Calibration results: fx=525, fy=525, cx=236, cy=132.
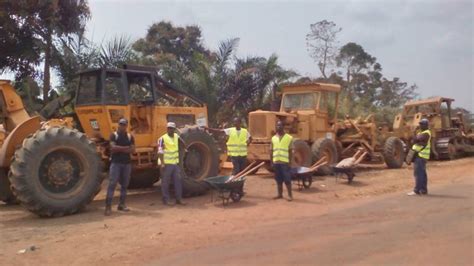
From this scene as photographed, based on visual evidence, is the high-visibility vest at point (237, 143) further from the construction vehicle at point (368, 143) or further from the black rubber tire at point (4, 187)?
the construction vehicle at point (368, 143)

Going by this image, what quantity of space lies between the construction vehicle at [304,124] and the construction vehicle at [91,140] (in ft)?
7.52

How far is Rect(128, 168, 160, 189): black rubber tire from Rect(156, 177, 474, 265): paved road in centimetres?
515

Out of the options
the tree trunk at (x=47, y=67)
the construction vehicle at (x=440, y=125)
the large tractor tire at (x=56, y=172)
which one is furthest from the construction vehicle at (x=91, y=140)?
the construction vehicle at (x=440, y=125)

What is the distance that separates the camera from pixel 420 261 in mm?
6023

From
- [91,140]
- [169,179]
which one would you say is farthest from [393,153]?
[91,140]

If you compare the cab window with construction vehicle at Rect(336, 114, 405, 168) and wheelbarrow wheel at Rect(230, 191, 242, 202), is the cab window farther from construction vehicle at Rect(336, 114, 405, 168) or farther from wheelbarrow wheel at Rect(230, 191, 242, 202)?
construction vehicle at Rect(336, 114, 405, 168)

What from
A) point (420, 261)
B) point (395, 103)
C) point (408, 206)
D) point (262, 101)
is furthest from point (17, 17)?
point (395, 103)

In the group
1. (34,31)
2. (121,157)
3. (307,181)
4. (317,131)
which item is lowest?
(307,181)

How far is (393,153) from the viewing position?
18438 mm

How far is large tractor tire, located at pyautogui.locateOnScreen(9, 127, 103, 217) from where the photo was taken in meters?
8.84

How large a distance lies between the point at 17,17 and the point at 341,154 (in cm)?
1136

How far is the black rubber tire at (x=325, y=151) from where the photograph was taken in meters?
15.4

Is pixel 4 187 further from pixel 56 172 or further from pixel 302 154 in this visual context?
pixel 302 154

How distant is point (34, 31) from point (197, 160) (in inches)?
346
